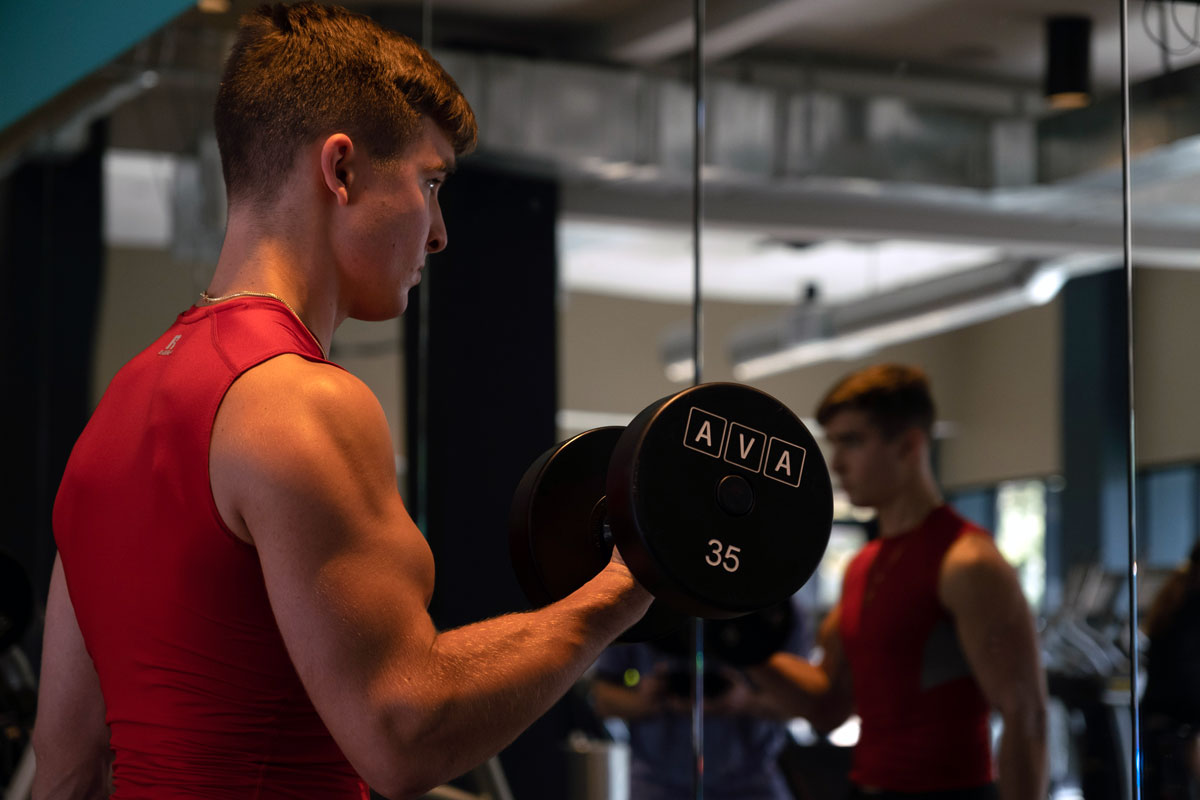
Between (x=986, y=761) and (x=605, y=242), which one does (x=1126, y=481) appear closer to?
(x=986, y=761)

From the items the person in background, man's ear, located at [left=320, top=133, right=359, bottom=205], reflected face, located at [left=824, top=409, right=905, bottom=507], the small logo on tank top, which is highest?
man's ear, located at [left=320, top=133, right=359, bottom=205]

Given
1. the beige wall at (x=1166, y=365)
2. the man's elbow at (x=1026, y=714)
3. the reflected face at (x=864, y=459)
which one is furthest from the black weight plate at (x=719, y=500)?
the reflected face at (x=864, y=459)

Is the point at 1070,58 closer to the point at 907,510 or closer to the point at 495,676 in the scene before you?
the point at 907,510

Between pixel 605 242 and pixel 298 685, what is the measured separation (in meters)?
1.96

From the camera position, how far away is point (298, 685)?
1236mm

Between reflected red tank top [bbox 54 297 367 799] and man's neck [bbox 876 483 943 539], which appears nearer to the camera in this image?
reflected red tank top [bbox 54 297 367 799]

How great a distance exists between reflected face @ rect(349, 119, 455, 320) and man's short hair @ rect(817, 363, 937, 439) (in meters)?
1.02

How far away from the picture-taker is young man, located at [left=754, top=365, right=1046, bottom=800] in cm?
186

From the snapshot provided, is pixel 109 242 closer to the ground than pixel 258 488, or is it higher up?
higher up

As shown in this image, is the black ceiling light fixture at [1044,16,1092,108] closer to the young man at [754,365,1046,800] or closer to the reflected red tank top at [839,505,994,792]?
the young man at [754,365,1046,800]

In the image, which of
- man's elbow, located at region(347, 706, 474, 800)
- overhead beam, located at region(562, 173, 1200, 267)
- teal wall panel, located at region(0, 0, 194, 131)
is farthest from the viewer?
teal wall panel, located at region(0, 0, 194, 131)

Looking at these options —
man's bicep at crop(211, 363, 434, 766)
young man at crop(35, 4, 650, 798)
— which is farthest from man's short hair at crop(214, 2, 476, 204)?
man's bicep at crop(211, 363, 434, 766)

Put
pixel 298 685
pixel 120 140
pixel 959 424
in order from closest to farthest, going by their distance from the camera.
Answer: pixel 298 685 → pixel 959 424 → pixel 120 140

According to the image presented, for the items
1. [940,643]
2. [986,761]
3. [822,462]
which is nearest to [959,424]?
[940,643]
